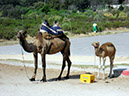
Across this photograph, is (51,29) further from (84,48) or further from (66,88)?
(84,48)

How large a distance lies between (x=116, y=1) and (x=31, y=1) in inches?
1165

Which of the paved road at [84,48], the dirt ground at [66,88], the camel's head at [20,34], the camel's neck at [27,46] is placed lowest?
the paved road at [84,48]

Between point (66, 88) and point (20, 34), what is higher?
point (20, 34)

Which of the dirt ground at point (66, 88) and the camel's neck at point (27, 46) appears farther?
the camel's neck at point (27, 46)

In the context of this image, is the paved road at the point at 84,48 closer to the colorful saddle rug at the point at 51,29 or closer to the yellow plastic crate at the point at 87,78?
the colorful saddle rug at the point at 51,29

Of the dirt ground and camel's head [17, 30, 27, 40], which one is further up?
camel's head [17, 30, 27, 40]

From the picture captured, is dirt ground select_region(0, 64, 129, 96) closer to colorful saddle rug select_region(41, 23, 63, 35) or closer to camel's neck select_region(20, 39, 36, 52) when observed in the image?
camel's neck select_region(20, 39, 36, 52)

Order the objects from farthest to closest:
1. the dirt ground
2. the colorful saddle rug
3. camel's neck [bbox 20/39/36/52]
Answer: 1. the colorful saddle rug
2. camel's neck [bbox 20/39/36/52]
3. the dirt ground

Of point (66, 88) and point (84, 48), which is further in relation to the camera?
point (84, 48)

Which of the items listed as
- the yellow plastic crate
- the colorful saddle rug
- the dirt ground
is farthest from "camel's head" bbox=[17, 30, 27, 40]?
the yellow plastic crate

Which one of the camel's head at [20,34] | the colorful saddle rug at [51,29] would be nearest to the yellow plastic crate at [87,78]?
the colorful saddle rug at [51,29]

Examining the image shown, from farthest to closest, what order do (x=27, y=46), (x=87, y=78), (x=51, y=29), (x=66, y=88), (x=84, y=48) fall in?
(x=84, y=48) < (x=51, y=29) < (x=87, y=78) < (x=27, y=46) < (x=66, y=88)

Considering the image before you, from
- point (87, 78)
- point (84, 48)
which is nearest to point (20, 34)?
point (87, 78)

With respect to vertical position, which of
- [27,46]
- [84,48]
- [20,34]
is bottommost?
[84,48]
